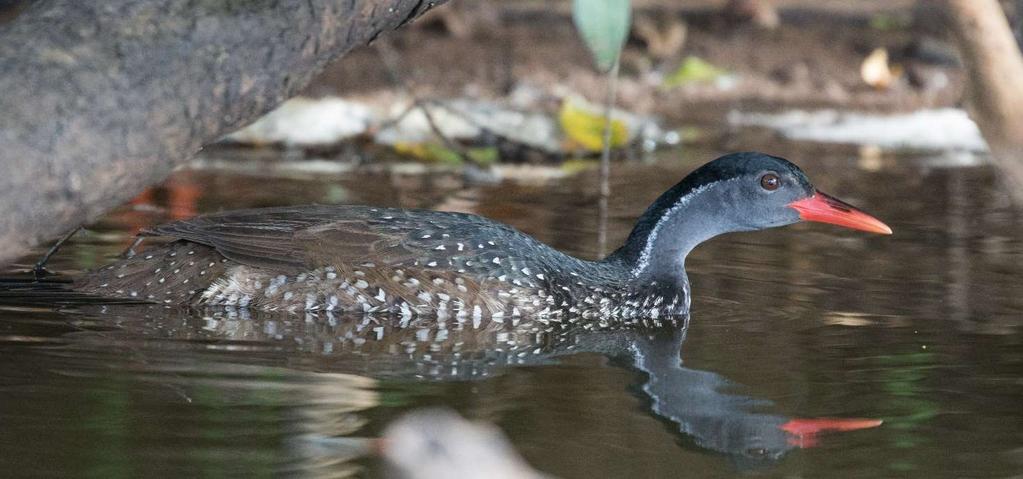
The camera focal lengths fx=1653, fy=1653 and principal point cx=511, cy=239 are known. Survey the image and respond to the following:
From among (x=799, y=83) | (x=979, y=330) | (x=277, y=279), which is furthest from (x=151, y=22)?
(x=799, y=83)

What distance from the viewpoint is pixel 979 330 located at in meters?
6.57

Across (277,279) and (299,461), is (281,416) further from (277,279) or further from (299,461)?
(277,279)

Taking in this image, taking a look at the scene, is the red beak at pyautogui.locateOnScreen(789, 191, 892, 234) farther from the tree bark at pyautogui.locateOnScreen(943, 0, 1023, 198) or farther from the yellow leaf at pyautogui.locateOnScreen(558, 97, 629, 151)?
the yellow leaf at pyautogui.locateOnScreen(558, 97, 629, 151)

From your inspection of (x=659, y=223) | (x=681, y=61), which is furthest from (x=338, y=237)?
(x=681, y=61)

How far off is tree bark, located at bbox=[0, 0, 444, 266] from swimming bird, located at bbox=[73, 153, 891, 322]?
113 inches

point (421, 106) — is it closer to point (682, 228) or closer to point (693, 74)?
point (682, 228)

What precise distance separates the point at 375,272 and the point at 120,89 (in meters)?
3.22

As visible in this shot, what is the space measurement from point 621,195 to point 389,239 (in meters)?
3.75

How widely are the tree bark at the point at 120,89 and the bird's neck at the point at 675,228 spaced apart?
3606 millimetres

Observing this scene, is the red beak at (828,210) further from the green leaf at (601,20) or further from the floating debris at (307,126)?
the floating debris at (307,126)

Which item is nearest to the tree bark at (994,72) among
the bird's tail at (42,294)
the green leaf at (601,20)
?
the green leaf at (601,20)

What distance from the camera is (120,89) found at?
361cm

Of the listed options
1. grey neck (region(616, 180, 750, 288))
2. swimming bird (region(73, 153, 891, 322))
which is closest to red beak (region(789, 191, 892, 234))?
grey neck (region(616, 180, 750, 288))

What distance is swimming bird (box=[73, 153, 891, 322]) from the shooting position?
22.2ft
